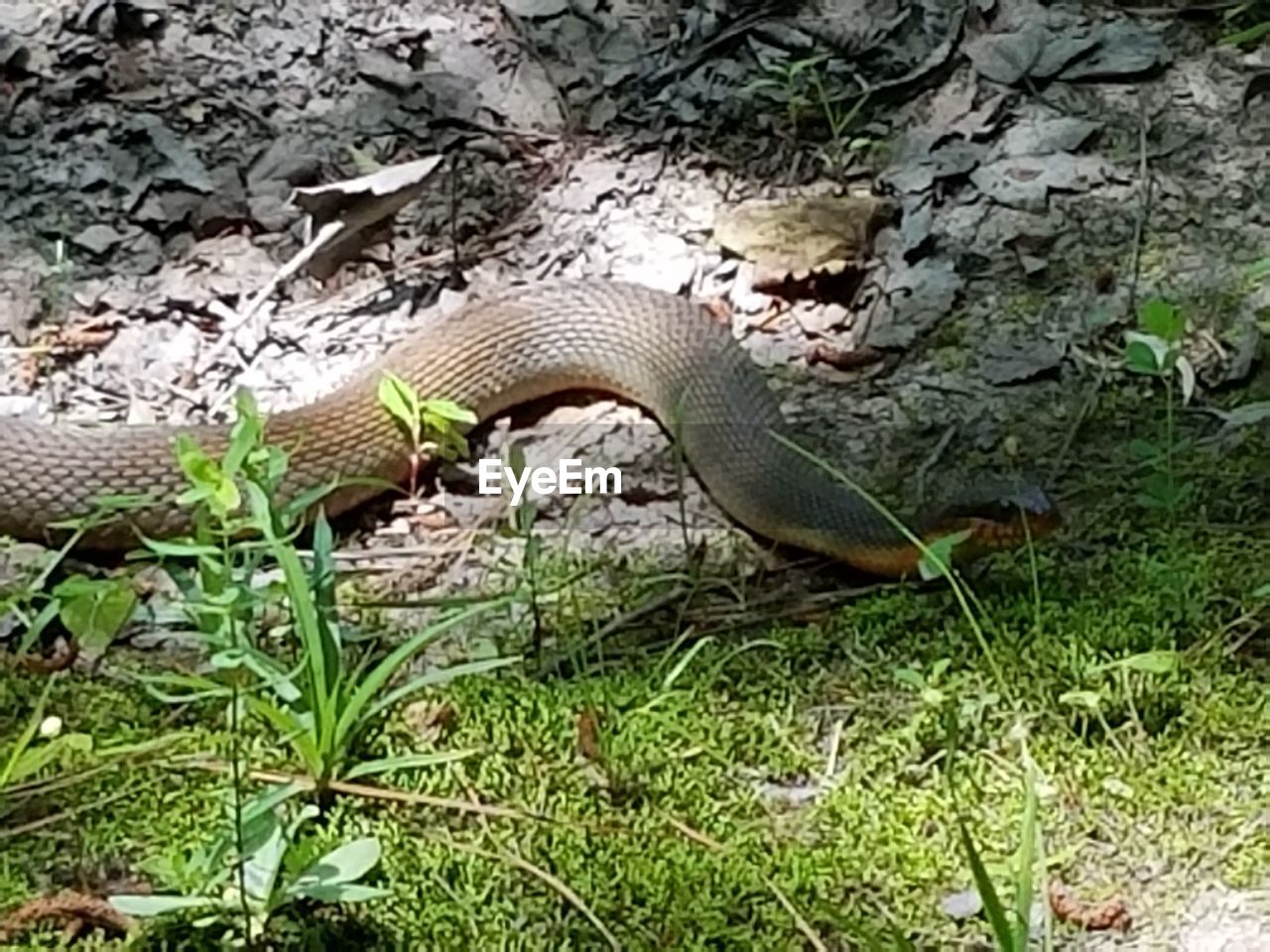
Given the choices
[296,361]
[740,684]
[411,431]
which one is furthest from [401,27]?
[740,684]

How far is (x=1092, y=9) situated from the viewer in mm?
4828

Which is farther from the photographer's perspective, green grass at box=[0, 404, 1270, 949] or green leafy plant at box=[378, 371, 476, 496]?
green leafy plant at box=[378, 371, 476, 496]

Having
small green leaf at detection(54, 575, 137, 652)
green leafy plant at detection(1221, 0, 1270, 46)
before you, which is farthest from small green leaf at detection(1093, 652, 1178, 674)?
green leafy plant at detection(1221, 0, 1270, 46)

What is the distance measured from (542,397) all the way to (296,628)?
156cm

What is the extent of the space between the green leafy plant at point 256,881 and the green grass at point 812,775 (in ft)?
0.33

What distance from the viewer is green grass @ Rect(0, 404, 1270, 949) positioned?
2457 mm

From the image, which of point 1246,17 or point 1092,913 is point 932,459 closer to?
point 1092,913

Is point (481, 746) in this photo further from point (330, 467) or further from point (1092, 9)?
point (1092, 9)

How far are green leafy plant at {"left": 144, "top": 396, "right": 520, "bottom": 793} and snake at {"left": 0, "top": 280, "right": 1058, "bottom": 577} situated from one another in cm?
50

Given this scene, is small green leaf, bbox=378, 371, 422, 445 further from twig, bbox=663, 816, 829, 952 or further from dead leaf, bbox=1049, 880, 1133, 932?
dead leaf, bbox=1049, 880, 1133, 932

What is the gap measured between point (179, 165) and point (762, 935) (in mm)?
2813

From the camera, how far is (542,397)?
421 centimetres

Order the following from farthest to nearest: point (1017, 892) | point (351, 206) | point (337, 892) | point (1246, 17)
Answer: point (1246, 17) → point (351, 206) → point (337, 892) → point (1017, 892)

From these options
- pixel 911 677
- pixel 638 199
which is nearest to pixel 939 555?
pixel 911 677
